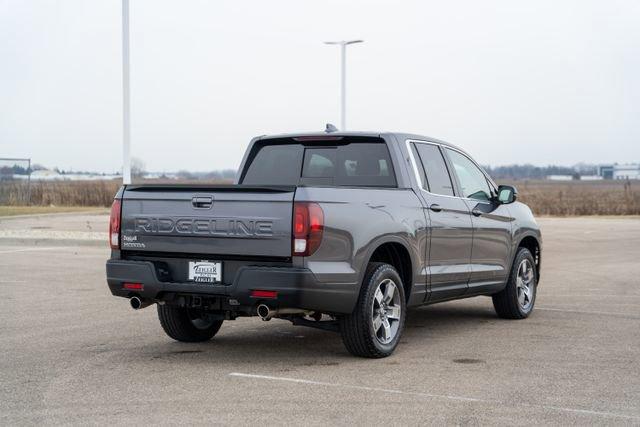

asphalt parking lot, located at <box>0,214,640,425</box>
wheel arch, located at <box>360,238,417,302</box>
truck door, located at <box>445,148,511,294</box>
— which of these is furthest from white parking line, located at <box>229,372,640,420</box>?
truck door, located at <box>445,148,511,294</box>

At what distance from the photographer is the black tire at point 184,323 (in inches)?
349

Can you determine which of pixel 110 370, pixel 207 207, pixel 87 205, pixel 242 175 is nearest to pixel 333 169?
pixel 242 175

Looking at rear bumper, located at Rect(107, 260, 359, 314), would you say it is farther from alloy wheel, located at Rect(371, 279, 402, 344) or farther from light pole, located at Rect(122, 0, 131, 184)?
light pole, located at Rect(122, 0, 131, 184)

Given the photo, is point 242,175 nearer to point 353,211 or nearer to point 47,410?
point 353,211

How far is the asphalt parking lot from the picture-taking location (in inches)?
248

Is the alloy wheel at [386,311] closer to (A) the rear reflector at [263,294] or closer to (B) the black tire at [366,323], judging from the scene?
(B) the black tire at [366,323]

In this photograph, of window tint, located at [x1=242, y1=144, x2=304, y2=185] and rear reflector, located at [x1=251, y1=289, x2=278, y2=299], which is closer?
rear reflector, located at [x1=251, y1=289, x2=278, y2=299]

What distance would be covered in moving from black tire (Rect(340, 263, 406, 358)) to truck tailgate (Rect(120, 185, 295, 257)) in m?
0.86

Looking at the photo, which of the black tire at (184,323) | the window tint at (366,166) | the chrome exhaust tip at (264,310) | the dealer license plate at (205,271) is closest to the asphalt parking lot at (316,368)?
the black tire at (184,323)

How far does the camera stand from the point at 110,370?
7.66 meters

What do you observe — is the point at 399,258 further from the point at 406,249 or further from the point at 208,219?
the point at 208,219

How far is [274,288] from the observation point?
7.50m

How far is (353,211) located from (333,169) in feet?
4.48

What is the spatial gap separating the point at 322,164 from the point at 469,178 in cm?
179
